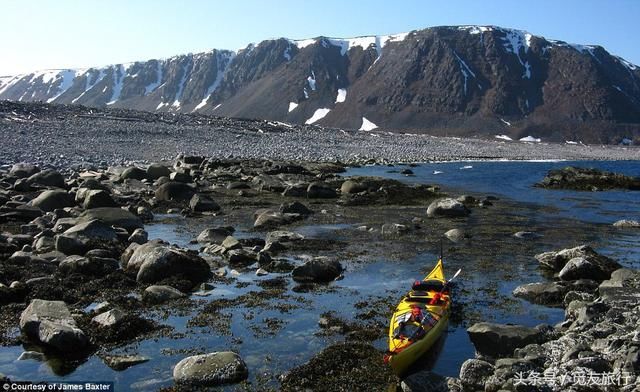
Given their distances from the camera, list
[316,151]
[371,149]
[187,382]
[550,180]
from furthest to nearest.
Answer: [371,149] < [316,151] < [550,180] < [187,382]

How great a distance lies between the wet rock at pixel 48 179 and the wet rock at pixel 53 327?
77.2 ft

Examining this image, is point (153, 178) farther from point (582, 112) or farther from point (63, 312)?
point (582, 112)

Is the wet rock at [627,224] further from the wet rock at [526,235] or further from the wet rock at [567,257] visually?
the wet rock at [567,257]

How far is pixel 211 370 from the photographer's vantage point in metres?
10.9

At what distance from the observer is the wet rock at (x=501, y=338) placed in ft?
40.4

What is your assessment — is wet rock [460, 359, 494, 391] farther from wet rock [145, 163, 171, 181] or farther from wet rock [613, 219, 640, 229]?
wet rock [145, 163, 171, 181]

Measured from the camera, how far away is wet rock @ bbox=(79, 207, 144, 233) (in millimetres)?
23583

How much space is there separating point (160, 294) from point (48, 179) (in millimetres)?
23250

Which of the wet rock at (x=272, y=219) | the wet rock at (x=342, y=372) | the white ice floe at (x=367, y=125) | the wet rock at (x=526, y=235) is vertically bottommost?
the wet rock at (x=272, y=219)

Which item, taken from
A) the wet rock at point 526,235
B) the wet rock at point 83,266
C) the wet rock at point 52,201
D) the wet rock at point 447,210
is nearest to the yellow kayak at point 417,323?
the wet rock at point 83,266

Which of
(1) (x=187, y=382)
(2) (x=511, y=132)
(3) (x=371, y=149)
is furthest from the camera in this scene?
(2) (x=511, y=132)

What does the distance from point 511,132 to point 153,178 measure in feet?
513

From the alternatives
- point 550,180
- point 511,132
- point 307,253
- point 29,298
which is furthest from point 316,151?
point 511,132

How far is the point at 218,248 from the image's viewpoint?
21.5 meters
